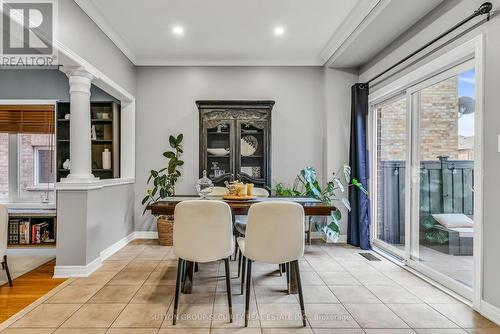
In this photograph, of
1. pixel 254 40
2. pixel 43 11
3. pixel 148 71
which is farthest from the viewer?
pixel 148 71

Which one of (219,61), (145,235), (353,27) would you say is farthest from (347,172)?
(145,235)

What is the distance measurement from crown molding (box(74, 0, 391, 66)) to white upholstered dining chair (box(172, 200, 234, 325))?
2.46m

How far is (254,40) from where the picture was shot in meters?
4.02

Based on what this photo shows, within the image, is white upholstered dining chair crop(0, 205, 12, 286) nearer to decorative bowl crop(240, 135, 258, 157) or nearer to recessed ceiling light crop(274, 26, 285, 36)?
decorative bowl crop(240, 135, 258, 157)

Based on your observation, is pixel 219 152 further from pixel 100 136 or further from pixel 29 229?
pixel 29 229

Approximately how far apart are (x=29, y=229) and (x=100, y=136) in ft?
5.25

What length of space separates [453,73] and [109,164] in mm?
4534

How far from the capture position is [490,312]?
2240mm

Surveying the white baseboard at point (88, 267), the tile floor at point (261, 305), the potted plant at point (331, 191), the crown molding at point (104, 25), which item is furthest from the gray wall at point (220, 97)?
the tile floor at point (261, 305)

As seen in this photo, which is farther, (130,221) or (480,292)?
(130,221)

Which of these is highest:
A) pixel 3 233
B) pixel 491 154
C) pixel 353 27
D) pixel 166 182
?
pixel 353 27

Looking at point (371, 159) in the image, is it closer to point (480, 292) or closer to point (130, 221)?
point (480, 292)

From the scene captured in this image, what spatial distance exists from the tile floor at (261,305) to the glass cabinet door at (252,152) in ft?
4.82

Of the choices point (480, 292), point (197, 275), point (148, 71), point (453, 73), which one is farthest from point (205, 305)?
point (148, 71)
